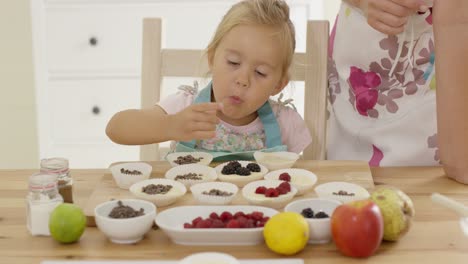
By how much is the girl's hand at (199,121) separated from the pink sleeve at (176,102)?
0.23 meters

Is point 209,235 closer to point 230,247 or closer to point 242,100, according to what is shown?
point 230,247

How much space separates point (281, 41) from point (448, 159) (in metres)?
0.47

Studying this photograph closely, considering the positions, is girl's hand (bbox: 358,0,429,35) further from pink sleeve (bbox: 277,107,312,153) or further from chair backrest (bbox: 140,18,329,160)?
pink sleeve (bbox: 277,107,312,153)

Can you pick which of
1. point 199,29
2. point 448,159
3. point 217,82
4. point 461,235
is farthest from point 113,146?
point 461,235

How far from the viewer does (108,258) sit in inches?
40.7

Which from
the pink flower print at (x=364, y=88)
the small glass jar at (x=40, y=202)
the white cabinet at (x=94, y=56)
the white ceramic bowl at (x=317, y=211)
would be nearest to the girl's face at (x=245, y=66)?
the pink flower print at (x=364, y=88)

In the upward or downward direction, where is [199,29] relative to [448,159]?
upward

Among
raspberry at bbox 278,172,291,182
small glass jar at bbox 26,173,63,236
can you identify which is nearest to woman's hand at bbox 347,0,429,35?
raspberry at bbox 278,172,291,182

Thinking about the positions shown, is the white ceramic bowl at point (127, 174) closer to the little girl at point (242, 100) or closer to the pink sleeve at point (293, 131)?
the little girl at point (242, 100)

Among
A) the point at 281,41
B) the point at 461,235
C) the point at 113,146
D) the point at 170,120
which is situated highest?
the point at 281,41

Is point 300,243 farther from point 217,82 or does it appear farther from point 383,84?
point 383,84

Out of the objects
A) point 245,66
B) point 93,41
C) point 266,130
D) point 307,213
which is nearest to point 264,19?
point 245,66

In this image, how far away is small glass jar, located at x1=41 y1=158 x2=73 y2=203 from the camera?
1.17m

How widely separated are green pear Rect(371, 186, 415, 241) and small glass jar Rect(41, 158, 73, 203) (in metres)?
0.52
